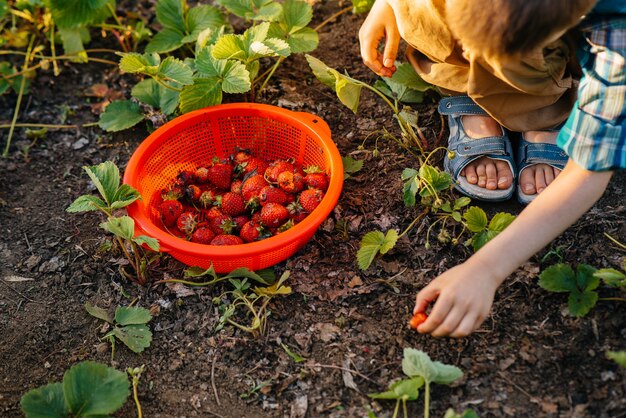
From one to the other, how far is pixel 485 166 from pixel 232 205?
763 millimetres

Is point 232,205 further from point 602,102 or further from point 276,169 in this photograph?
point 602,102

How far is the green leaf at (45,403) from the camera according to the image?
1469mm

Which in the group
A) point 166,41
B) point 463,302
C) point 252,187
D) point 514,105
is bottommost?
point 252,187

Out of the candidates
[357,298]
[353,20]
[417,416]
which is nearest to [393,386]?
[417,416]

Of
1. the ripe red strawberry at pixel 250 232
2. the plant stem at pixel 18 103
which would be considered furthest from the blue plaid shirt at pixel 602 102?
the plant stem at pixel 18 103

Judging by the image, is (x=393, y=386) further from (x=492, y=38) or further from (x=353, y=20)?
(x=353, y=20)

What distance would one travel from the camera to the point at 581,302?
1.63m

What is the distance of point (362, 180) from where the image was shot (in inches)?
81.8

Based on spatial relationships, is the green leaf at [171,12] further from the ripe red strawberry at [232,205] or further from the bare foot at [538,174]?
the bare foot at [538,174]

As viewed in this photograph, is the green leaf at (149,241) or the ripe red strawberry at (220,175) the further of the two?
the ripe red strawberry at (220,175)

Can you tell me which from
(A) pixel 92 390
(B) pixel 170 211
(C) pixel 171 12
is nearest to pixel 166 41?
(C) pixel 171 12

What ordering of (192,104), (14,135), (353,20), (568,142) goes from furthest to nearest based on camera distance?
(353,20) → (14,135) → (192,104) → (568,142)

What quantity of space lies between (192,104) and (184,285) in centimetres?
57

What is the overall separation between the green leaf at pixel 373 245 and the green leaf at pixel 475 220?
20 centimetres
